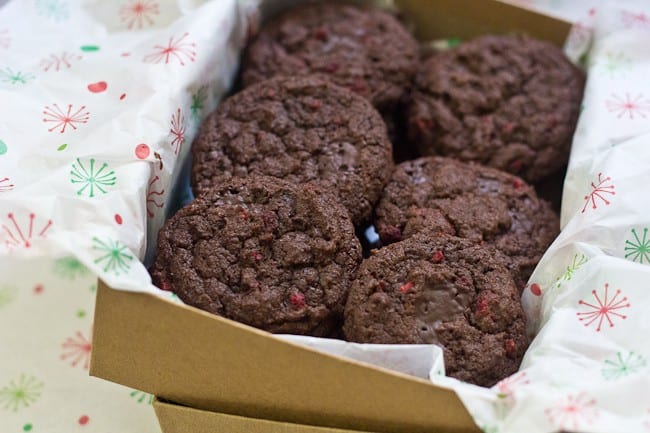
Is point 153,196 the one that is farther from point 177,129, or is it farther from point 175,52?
point 175,52

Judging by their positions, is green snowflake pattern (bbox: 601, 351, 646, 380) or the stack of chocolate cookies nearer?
green snowflake pattern (bbox: 601, 351, 646, 380)

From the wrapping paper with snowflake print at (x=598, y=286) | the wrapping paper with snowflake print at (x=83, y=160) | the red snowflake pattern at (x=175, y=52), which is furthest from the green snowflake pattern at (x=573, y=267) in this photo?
the red snowflake pattern at (x=175, y=52)

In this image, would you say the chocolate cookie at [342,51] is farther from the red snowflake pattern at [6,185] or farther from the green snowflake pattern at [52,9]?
the red snowflake pattern at [6,185]

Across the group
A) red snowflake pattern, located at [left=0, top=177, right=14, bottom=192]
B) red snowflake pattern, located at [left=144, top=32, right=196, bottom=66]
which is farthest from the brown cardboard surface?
red snowflake pattern, located at [left=144, top=32, right=196, bottom=66]

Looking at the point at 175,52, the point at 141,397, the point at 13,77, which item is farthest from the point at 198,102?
the point at 141,397

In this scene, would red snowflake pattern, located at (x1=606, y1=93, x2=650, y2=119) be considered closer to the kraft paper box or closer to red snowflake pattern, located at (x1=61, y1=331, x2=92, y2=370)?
the kraft paper box

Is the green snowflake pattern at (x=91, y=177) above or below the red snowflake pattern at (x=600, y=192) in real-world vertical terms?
below
